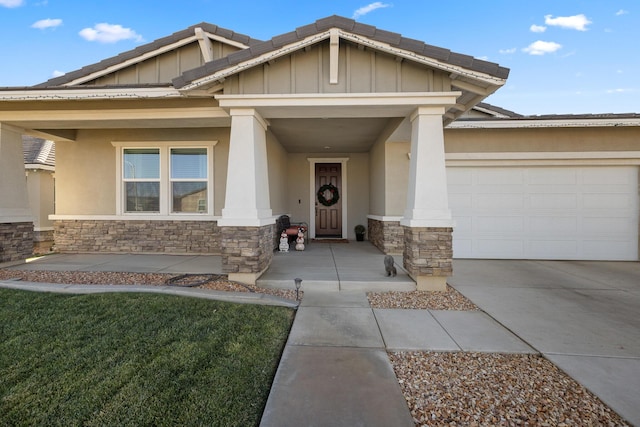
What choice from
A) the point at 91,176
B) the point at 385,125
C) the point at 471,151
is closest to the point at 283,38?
the point at 385,125

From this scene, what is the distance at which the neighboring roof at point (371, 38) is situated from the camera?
4312 mm

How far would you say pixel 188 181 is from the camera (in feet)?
24.3

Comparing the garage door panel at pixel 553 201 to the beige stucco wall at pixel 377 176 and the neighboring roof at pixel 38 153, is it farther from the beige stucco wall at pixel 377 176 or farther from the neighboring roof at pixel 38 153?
the neighboring roof at pixel 38 153

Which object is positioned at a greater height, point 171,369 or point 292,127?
point 292,127

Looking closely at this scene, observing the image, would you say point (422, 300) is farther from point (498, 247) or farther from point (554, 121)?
point (554, 121)

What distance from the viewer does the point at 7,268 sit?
5.69 m

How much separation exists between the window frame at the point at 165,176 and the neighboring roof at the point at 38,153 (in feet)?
14.4

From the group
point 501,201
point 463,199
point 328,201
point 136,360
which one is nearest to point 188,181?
point 328,201

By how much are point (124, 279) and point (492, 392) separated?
214 inches

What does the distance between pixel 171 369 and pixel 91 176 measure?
7.18 metres

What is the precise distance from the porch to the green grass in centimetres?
122

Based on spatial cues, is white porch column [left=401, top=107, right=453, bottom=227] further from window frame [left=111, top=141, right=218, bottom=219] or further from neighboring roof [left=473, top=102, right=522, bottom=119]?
window frame [left=111, top=141, right=218, bottom=219]

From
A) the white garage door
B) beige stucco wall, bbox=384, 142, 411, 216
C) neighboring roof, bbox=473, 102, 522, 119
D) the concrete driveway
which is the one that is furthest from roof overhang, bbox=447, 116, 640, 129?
the concrete driveway

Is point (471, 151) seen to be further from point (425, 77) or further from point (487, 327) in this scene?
point (487, 327)
